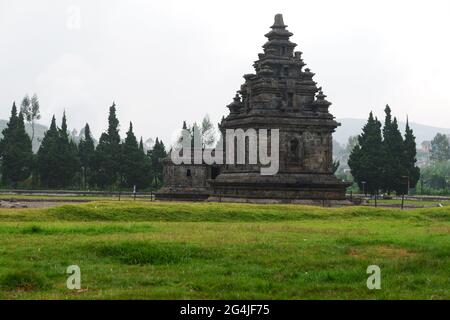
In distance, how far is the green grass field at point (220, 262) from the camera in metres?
15.1

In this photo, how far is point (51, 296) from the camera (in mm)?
14422

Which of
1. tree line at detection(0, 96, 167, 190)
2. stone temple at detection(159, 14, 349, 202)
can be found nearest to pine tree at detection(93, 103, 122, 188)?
tree line at detection(0, 96, 167, 190)

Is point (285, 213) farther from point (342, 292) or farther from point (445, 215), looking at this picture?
point (342, 292)

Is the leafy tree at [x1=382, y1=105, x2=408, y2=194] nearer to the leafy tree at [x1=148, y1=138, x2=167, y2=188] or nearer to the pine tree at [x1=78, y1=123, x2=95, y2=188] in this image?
the leafy tree at [x1=148, y1=138, x2=167, y2=188]

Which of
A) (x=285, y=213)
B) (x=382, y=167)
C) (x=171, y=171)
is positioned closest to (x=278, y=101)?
(x=171, y=171)

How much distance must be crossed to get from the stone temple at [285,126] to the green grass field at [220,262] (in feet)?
94.6

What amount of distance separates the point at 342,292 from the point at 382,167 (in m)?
72.7

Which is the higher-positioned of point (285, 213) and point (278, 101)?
point (278, 101)

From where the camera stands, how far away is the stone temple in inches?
2231

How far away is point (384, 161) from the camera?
85.4 m

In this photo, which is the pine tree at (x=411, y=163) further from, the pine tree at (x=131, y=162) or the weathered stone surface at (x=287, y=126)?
the pine tree at (x=131, y=162)

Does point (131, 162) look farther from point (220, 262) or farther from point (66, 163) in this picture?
point (220, 262)

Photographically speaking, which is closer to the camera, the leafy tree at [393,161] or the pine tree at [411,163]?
the leafy tree at [393,161]

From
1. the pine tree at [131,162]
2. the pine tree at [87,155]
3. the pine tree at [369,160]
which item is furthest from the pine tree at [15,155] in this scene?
the pine tree at [369,160]
